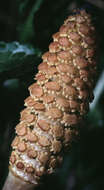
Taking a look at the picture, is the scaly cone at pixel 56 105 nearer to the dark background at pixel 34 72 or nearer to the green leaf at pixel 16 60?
the dark background at pixel 34 72

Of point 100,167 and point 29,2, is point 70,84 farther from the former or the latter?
point 100,167

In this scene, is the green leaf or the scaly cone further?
the green leaf

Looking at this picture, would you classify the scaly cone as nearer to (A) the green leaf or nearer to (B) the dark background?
(B) the dark background

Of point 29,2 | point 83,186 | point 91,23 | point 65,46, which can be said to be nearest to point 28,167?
point 65,46

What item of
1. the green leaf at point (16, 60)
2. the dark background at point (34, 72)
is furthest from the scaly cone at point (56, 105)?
the green leaf at point (16, 60)

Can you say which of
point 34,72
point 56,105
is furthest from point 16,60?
point 56,105

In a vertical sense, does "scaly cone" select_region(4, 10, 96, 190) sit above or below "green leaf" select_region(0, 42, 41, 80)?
below

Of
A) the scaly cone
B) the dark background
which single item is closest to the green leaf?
the dark background
